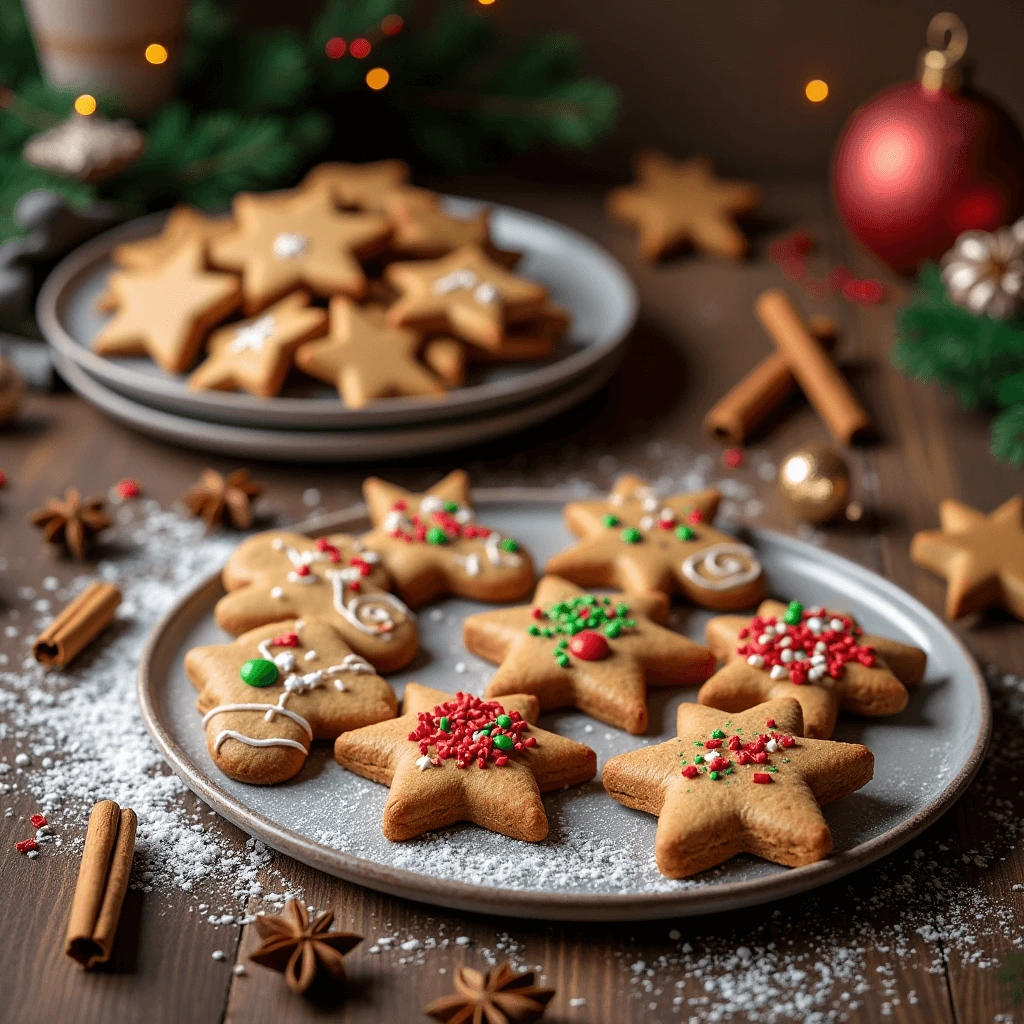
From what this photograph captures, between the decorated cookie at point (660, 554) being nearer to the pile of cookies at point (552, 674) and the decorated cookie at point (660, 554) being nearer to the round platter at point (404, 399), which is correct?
the pile of cookies at point (552, 674)

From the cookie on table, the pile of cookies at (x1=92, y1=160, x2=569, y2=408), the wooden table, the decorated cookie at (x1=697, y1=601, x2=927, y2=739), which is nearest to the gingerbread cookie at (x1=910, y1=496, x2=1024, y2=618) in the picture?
the wooden table

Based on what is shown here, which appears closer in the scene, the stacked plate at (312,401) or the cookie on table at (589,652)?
the cookie on table at (589,652)

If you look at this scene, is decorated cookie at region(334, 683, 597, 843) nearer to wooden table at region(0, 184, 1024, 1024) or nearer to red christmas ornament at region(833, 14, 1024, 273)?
wooden table at region(0, 184, 1024, 1024)

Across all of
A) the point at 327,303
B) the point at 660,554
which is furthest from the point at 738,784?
the point at 327,303

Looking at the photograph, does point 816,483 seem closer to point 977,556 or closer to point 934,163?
point 977,556

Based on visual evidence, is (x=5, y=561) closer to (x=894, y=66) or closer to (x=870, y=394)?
(x=870, y=394)

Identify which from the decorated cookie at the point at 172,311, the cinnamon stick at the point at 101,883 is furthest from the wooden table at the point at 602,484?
the decorated cookie at the point at 172,311
